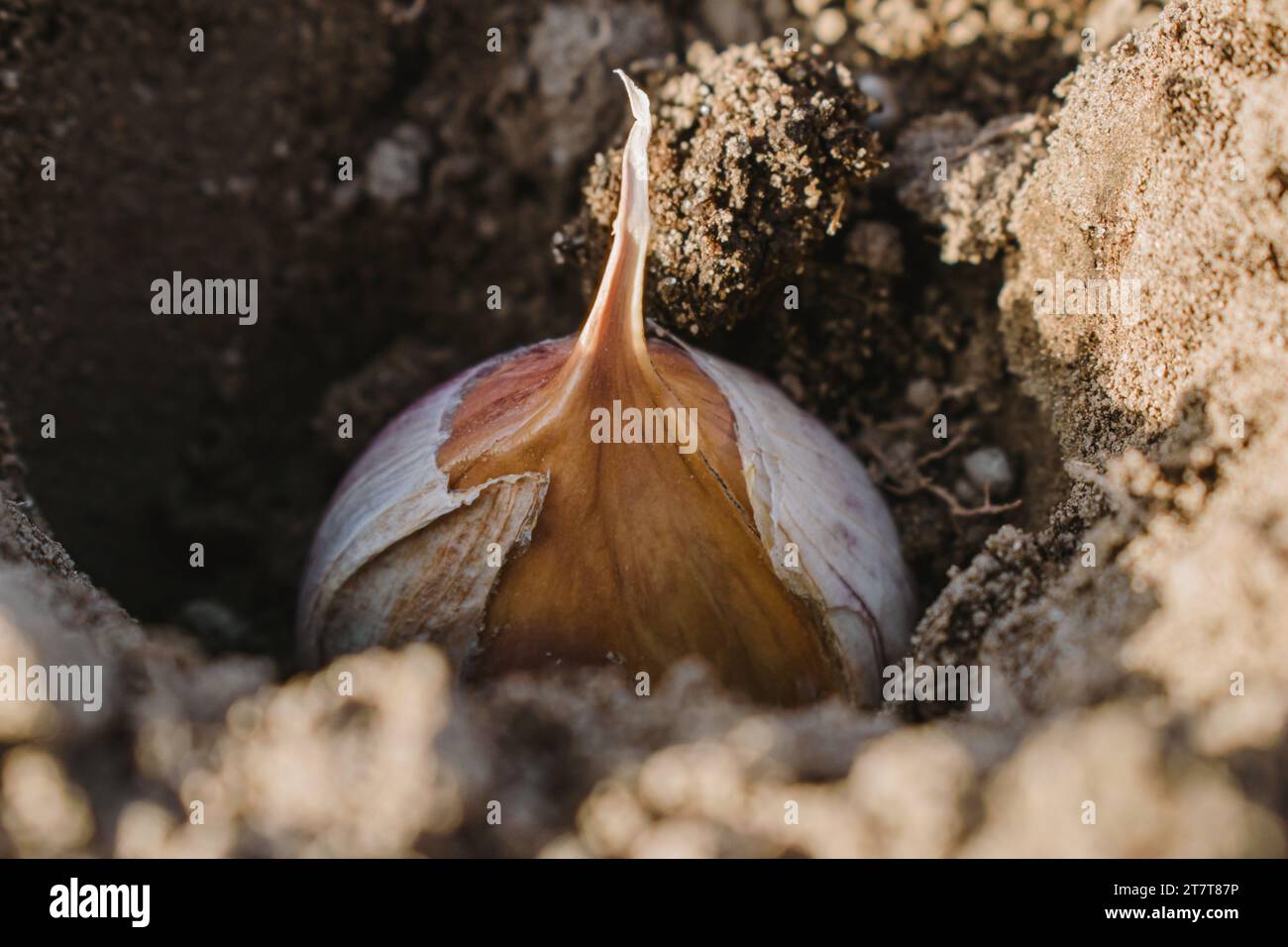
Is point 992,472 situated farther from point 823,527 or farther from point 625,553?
point 625,553

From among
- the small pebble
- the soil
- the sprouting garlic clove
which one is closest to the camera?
the soil

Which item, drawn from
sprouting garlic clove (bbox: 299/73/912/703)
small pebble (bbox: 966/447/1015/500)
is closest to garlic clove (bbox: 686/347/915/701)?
sprouting garlic clove (bbox: 299/73/912/703)

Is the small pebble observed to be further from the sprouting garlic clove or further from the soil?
the sprouting garlic clove

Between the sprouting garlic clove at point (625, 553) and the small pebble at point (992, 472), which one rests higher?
the small pebble at point (992, 472)

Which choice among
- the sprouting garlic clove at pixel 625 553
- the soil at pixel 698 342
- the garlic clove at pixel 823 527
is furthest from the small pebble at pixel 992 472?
the sprouting garlic clove at pixel 625 553

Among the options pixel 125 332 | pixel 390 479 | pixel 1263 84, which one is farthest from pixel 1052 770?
pixel 125 332

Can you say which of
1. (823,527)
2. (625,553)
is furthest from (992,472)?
(625,553)

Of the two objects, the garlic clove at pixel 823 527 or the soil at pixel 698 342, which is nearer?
the soil at pixel 698 342

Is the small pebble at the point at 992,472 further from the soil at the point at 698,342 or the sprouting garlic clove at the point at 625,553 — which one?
the sprouting garlic clove at the point at 625,553
